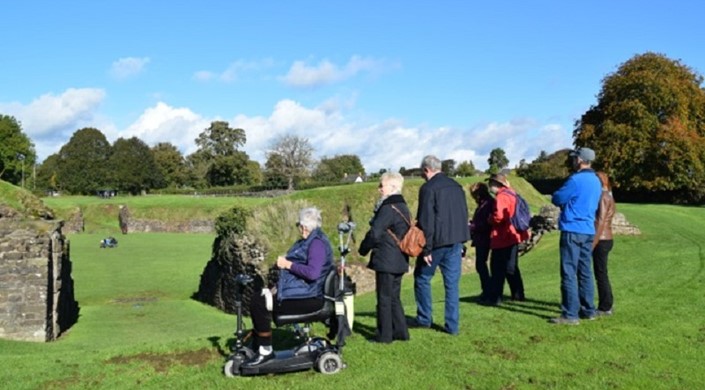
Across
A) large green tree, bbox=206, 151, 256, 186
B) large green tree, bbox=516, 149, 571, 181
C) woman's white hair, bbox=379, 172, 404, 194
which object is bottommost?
woman's white hair, bbox=379, 172, 404, 194

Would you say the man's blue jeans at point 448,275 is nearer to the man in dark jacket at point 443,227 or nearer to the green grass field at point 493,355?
the man in dark jacket at point 443,227

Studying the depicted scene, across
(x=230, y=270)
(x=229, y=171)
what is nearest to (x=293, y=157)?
(x=229, y=171)

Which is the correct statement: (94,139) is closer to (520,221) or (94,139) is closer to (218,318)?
(218,318)

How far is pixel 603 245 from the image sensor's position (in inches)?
358

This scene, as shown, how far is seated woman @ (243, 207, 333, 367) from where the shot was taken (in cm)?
654

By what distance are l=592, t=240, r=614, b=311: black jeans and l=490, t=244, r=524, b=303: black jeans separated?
1477 mm

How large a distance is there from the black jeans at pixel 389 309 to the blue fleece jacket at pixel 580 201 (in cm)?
250

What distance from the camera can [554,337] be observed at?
791 centimetres

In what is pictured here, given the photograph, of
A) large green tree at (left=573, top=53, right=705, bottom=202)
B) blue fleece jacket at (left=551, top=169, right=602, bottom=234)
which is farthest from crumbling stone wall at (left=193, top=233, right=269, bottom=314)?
large green tree at (left=573, top=53, right=705, bottom=202)

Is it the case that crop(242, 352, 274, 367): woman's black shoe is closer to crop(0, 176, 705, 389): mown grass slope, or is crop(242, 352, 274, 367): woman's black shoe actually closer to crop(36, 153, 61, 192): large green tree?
crop(0, 176, 705, 389): mown grass slope

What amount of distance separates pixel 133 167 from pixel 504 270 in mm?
96732

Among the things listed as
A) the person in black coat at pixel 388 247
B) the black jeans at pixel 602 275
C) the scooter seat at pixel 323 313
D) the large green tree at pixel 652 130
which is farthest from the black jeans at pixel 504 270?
the large green tree at pixel 652 130

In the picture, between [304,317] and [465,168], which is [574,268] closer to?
[304,317]

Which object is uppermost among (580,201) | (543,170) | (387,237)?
(543,170)
